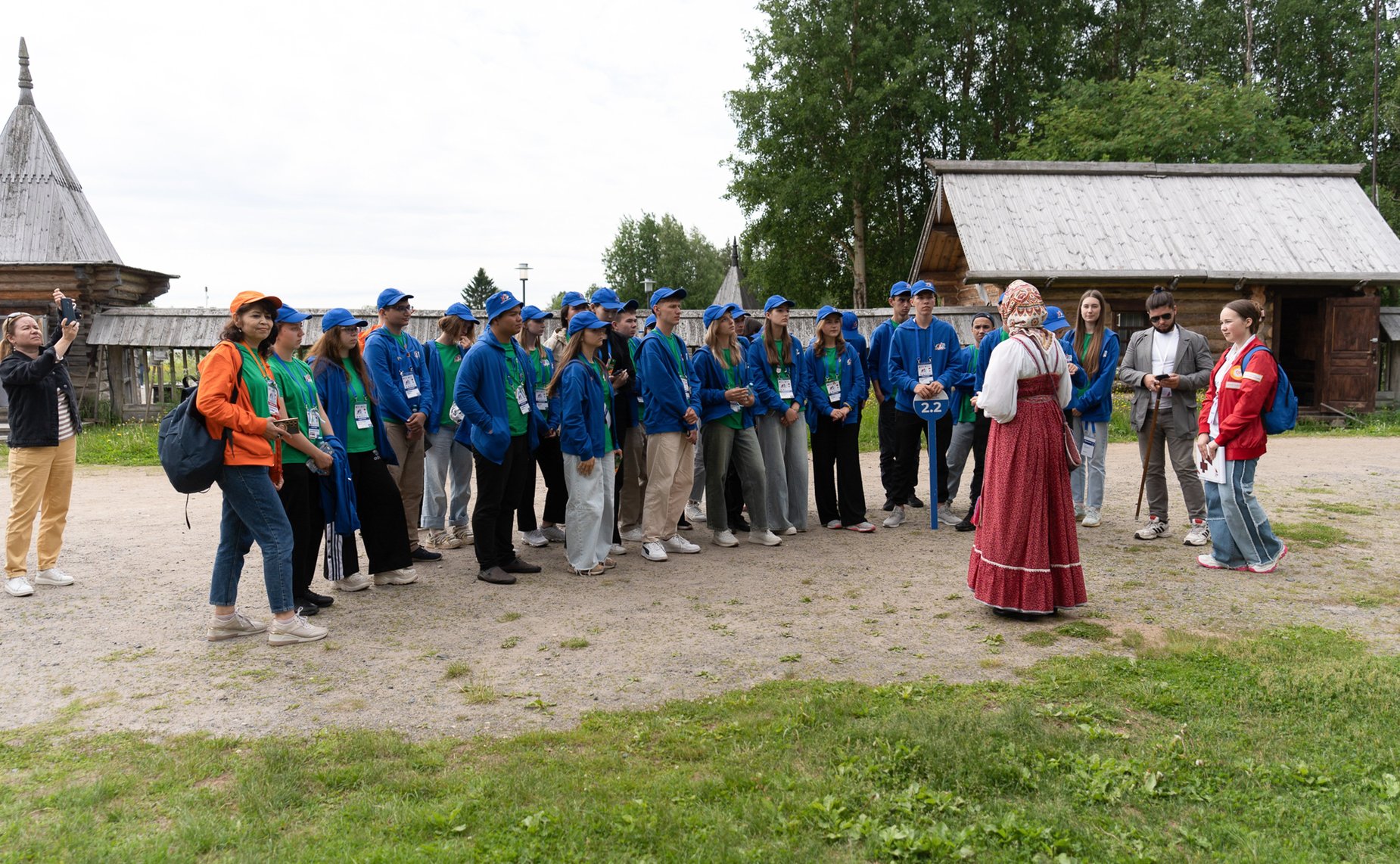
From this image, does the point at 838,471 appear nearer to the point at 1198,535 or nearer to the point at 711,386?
the point at 711,386

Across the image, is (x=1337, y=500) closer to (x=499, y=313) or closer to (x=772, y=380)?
(x=772, y=380)

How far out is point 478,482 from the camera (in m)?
6.57

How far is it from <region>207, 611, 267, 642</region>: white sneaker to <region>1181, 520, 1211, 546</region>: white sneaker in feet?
22.0

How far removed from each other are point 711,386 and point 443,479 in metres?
2.42

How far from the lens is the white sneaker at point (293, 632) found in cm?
520

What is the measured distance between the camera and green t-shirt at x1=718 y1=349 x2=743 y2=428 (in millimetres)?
7523

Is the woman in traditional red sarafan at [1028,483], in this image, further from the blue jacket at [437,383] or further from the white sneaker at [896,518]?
the blue jacket at [437,383]

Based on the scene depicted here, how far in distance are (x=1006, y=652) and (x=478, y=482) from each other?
3.68m

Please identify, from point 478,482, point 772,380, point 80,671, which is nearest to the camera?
point 80,671

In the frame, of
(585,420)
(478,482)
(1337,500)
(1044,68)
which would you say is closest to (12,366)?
(478,482)

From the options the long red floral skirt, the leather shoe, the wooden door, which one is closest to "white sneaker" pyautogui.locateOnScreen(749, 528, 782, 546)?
the leather shoe

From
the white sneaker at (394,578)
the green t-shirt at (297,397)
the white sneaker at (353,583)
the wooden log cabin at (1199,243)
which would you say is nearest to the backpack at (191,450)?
the green t-shirt at (297,397)

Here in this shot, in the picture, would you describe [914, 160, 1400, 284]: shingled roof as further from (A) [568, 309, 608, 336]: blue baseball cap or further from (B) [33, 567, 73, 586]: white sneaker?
(B) [33, 567, 73, 586]: white sneaker

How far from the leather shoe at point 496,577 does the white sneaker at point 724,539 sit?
1894mm
